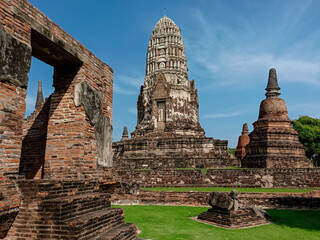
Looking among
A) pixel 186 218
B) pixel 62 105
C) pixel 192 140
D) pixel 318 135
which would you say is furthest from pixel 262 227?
pixel 318 135

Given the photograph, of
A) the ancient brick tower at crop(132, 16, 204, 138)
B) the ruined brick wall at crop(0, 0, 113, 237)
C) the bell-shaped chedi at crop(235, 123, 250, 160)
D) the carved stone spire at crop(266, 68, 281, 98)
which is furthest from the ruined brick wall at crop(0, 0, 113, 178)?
the bell-shaped chedi at crop(235, 123, 250, 160)

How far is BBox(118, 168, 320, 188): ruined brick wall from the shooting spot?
14.6 metres

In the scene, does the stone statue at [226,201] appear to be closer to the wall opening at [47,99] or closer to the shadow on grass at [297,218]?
the shadow on grass at [297,218]

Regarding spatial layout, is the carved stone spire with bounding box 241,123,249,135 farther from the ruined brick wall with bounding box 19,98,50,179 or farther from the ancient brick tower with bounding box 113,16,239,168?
the ruined brick wall with bounding box 19,98,50,179

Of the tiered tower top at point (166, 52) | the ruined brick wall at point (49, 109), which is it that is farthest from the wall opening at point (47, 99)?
the tiered tower top at point (166, 52)

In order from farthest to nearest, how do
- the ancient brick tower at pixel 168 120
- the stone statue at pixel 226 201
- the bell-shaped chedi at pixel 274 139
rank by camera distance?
the ancient brick tower at pixel 168 120 < the bell-shaped chedi at pixel 274 139 < the stone statue at pixel 226 201

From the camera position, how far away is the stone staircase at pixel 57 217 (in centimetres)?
435

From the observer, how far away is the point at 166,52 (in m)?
28.6

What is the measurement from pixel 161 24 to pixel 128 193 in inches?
863

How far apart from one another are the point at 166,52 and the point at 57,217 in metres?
25.7

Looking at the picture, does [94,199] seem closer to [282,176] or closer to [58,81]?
[58,81]

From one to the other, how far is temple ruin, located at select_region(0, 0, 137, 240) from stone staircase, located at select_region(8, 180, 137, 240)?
0.05ft

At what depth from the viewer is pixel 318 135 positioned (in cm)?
3528

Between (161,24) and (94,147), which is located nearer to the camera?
(94,147)
